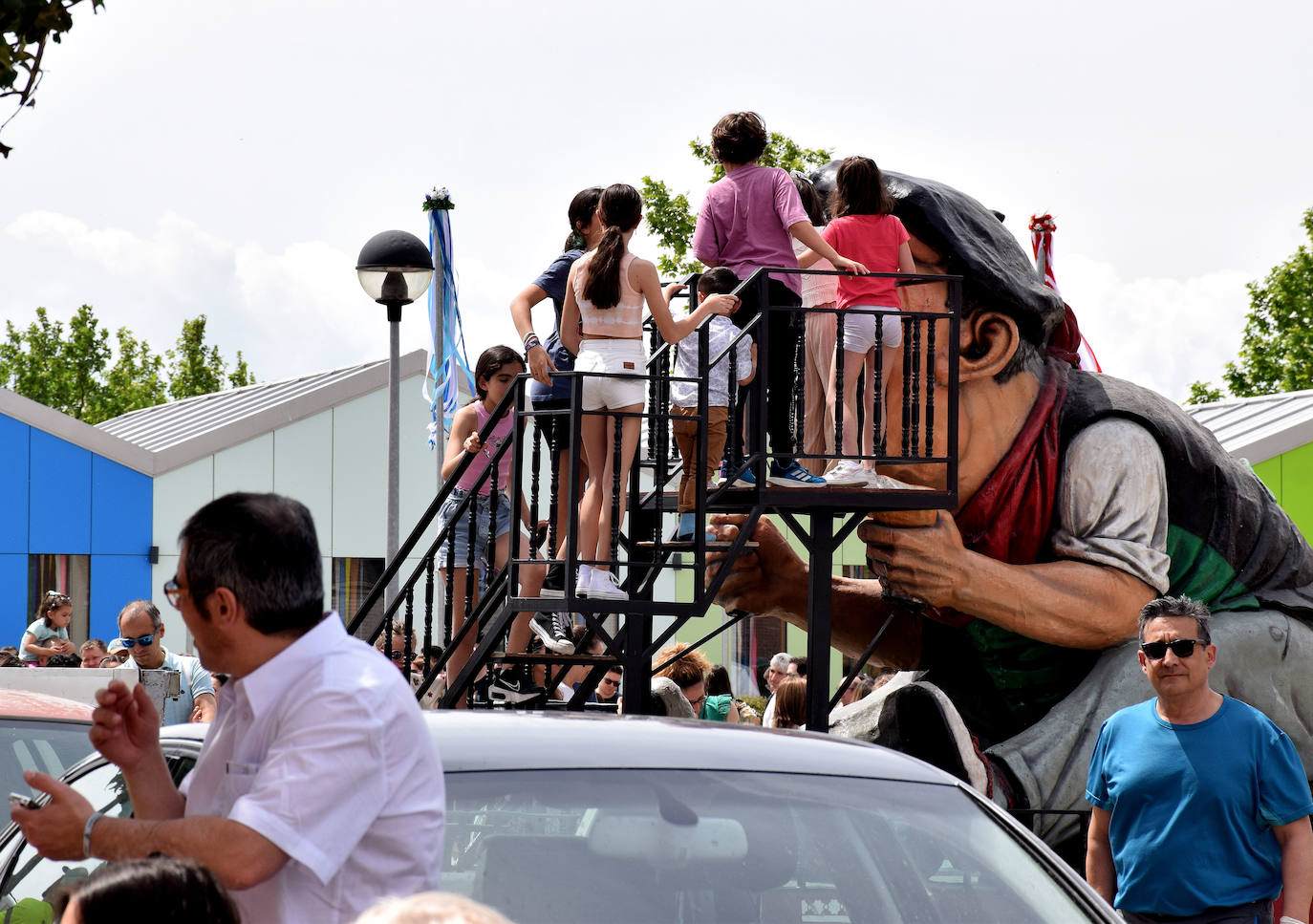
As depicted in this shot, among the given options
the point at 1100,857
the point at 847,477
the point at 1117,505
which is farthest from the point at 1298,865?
the point at 1117,505

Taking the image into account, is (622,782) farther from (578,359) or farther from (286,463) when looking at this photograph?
(286,463)

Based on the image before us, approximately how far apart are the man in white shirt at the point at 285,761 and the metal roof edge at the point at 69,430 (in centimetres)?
1842

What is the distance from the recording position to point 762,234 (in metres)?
7.93

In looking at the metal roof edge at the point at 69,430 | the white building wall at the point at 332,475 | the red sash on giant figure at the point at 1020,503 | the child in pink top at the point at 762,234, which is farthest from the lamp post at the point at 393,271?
the metal roof edge at the point at 69,430

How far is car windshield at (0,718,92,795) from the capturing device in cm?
568

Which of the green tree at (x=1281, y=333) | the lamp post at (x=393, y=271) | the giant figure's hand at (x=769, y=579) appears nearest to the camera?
the giant figure's hand at (x=769, y=579)

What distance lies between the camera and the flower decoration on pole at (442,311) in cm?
1404

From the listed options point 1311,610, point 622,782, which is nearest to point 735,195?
point 1311,610

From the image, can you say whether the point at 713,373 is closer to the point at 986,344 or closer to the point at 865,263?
the point at 865,263

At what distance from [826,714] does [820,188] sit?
3.08 meters

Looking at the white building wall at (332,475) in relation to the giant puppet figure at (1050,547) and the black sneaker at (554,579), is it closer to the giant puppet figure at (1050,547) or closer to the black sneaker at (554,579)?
the black sneaker at (554,579)

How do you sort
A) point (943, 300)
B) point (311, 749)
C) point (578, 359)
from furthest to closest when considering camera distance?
point (943, 300) < point (578, 359) < point (311, 749)

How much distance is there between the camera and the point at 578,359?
764 centimetres

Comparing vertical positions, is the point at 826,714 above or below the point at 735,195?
below
